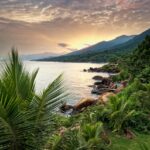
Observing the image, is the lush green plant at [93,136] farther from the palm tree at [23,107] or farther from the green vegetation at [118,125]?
the palm tree at [23,107]

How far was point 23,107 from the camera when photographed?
459cm

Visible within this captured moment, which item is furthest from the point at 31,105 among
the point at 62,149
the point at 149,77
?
the point at 149,77

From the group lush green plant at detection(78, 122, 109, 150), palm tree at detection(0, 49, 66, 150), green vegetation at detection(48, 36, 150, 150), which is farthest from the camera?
green vegetation at detection(48, 36, 150, 150)

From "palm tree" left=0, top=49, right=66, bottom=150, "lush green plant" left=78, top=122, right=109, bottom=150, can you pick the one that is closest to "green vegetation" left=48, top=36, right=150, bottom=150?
"lush green plant" left=78, top=122, right=109, bottom=150

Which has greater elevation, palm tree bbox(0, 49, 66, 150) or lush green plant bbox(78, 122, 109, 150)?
palm tree bbox(0, 49, 66, 150)

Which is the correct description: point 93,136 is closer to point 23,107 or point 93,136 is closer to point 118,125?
point 118,125

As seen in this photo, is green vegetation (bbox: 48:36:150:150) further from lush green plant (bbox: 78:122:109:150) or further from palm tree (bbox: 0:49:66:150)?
palm tree (bbox: 0:49:66:150)

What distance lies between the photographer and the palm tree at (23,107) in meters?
4.21

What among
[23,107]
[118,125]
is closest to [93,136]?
[118,125]

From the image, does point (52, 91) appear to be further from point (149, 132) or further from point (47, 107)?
point (149, 132)

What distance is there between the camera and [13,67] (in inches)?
→ 185

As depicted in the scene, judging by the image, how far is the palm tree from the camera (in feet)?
13.8

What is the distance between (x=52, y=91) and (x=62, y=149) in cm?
112

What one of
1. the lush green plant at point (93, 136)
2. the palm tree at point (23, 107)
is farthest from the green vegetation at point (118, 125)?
the palm tree at point (23, 107)
